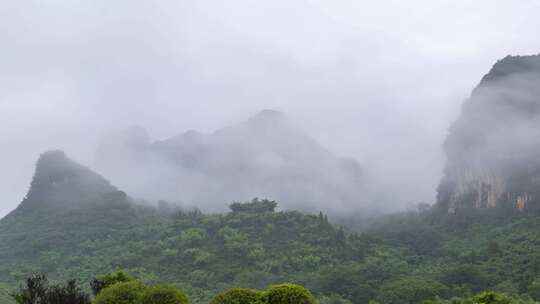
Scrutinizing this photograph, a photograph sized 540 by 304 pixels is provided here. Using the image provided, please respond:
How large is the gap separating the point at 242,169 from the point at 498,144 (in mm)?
45550

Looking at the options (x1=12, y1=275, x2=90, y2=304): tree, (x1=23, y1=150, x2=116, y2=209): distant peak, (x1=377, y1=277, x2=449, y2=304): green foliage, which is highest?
(x1=23, y1=150, x2=116, y2=209): distant peak

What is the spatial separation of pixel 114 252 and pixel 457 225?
40.7 metres

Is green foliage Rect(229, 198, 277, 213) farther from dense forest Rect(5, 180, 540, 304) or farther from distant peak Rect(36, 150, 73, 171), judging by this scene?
distant peak Rect(36, 150, 73, 171)

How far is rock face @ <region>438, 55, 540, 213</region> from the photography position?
8062 centimetres

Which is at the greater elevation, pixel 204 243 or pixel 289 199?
pixel 289 199

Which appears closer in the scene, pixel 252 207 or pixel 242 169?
pixel 252 207

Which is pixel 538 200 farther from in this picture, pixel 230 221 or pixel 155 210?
pixel 155 210

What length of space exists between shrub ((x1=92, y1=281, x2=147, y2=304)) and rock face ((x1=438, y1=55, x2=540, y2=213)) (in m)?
61.1

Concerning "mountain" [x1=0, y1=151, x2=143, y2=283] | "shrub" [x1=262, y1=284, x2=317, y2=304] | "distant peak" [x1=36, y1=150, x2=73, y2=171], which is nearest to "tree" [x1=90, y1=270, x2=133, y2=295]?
"shrub" [x1=262, y1=284, x2=317, y2=304]

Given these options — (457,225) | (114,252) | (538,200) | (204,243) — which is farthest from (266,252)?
(538,200)

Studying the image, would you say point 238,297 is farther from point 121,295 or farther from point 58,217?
point 58,217

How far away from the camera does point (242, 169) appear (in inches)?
4579

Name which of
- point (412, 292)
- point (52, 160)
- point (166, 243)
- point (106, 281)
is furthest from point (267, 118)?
point (106, 281)

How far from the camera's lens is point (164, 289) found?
76.5ft
